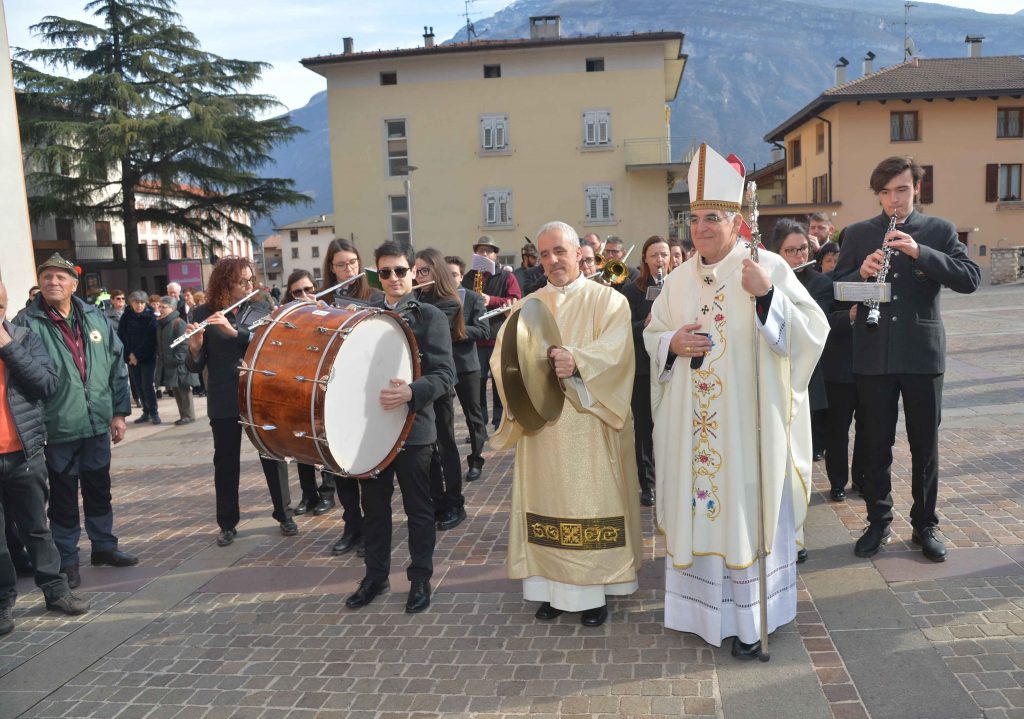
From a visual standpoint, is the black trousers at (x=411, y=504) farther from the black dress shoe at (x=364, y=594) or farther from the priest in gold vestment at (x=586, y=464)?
the priest in gold vestment at (x=586, y=464)

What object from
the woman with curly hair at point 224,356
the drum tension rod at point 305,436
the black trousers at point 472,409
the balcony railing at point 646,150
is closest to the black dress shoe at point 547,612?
the drum tension rod at point 305,436

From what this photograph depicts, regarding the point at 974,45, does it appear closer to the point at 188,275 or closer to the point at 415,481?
the point at 188,275

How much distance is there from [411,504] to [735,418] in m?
1.93

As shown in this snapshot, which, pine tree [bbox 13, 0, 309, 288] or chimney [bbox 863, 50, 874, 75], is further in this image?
chimney [bbox 863, 50, 874, 75]

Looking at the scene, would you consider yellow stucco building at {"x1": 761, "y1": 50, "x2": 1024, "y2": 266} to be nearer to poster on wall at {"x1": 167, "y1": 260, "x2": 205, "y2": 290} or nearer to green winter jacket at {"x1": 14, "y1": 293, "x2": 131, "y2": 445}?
poster on wall at {"x1": 167, "y1": 260, "x2": 205, "y2": 290}

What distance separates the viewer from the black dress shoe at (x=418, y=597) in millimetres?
4617

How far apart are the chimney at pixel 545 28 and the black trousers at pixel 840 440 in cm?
2916

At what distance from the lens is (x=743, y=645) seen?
12.6ft

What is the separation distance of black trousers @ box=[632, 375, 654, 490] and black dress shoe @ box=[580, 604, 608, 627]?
2.39m

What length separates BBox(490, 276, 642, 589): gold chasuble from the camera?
13.8 ft

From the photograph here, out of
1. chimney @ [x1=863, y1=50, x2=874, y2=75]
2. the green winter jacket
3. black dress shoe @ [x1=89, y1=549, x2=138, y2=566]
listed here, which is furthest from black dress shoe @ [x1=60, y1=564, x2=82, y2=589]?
chimney @ [x1=863, y1=50, x2=874, y2=75]

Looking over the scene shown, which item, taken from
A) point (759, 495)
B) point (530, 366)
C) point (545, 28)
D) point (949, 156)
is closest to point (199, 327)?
point (530, 366)

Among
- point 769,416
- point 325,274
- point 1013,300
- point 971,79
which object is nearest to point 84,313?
point 325,274

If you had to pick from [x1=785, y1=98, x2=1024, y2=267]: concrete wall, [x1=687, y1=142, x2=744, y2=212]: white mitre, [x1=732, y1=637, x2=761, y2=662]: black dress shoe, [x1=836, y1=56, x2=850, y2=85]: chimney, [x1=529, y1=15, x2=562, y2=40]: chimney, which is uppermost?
[x1=529, y1=15, x2=562, y2=40]: chimney
